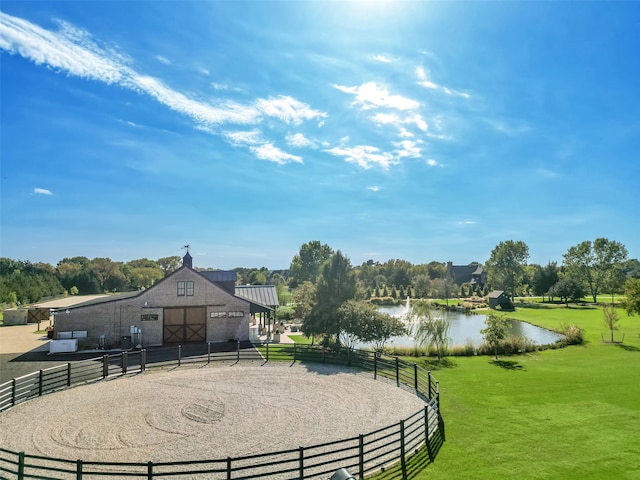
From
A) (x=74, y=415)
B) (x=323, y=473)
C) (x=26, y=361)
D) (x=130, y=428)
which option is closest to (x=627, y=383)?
(x=323, y=473)

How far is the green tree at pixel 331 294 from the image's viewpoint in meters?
26.5

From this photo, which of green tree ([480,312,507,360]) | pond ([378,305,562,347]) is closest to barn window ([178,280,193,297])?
pond ([378,305,562,347])

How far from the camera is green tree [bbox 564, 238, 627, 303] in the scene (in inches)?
2936

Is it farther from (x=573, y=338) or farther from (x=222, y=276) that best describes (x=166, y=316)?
(x=573, y=338)

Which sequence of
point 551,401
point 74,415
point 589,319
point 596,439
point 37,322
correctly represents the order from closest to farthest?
point 596,439, point 74,415, point 551,401, point 37,322, point 589,319

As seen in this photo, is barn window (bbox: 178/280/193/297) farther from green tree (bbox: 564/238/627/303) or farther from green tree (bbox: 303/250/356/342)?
green tree (bbox: 564/238/627/303)

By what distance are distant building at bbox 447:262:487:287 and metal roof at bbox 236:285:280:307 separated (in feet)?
281

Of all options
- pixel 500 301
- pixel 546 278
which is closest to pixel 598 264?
pixel 546 278

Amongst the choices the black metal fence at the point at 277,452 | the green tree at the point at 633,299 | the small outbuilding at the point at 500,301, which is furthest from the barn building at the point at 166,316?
the small outbuilding at the point at 500,301

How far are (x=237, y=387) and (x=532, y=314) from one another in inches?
2030

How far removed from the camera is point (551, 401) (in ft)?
52.0

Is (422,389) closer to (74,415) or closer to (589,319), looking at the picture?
(74,415)

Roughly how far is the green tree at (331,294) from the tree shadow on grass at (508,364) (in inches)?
383

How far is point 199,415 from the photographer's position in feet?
45.6
